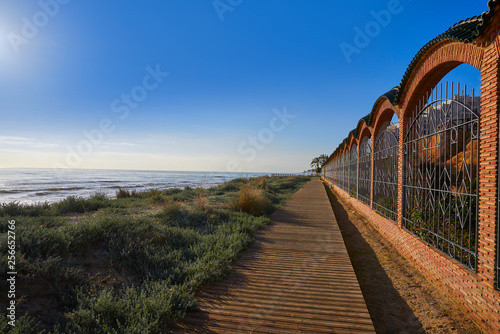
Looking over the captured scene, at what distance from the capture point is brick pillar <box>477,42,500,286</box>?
2.88 metres

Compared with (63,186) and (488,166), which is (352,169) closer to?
(488,166)

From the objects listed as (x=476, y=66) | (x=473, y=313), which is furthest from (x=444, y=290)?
(x=476, y=66)

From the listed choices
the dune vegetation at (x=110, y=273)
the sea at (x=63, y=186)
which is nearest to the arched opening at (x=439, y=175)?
the dune vegetation at (x=110, y=273)

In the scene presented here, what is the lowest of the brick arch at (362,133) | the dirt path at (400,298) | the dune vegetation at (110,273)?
the dirt path at (400,298)

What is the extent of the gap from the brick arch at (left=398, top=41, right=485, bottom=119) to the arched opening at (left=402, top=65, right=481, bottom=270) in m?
0.19

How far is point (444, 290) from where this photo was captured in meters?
3.70

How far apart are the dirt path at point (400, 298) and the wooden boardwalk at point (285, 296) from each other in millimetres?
475

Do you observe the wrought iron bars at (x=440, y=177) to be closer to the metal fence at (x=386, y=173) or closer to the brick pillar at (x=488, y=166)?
the brick pillar at (x=488, y=166)

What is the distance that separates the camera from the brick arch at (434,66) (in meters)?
3.43

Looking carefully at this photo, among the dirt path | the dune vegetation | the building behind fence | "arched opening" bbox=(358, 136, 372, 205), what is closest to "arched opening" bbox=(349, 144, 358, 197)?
"arched opening" bbox=(358, 136, 372, 205)

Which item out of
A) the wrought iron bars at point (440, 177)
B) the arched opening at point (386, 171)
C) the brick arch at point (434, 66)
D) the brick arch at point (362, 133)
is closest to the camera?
the brick arch at point (434, 66)

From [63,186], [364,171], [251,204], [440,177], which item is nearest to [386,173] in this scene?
[364,171]

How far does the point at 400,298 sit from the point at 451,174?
94.9 inches

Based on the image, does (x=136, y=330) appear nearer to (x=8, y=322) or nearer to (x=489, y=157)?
(x=8, y=322)
